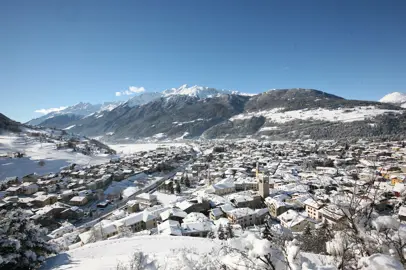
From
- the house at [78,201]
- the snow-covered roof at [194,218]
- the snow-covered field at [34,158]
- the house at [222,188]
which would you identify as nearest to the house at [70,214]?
the house at [78,201]

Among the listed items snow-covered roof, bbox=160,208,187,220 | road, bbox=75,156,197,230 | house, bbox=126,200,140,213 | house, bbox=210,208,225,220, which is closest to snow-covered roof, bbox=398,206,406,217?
house, bbox=210,208,225,220

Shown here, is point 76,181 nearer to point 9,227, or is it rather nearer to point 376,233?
point 9,227

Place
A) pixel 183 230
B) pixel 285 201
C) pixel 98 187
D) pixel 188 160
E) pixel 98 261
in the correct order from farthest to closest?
pixel 188 160
pixel 98 187
pixel 285 201
pixel 183 230
pixel 98 261

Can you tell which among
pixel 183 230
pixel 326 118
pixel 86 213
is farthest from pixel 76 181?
pixel 326 118

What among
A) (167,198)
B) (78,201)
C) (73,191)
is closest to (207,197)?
(167,198)

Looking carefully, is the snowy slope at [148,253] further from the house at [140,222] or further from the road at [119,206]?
the road at [119,206]

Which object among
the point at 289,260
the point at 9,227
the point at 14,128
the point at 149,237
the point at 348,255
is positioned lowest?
the point at 149,237

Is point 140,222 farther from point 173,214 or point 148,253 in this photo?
point 148,253
